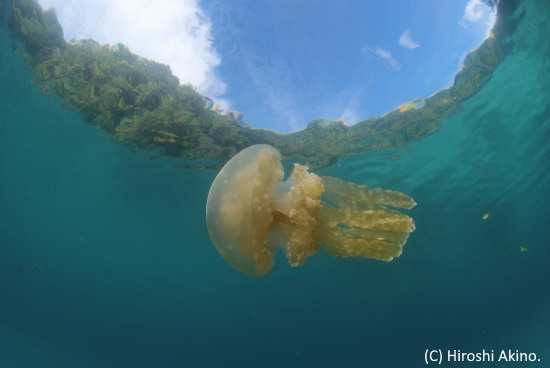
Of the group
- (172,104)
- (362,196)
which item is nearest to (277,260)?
(172,104)

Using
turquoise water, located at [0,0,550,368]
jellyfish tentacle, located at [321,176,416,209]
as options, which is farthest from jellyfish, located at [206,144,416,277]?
turquoise water, located at [0,0,550,368]

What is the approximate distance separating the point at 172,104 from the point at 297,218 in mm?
5993

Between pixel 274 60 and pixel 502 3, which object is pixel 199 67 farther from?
pixel 502 3

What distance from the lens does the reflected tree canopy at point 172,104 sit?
6392mm

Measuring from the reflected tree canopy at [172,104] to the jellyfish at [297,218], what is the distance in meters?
5.12

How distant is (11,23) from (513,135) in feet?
42.9

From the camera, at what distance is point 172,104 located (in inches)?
292

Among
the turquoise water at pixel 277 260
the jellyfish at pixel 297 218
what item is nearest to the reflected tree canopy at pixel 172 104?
the turquoise water at pixel 277 260

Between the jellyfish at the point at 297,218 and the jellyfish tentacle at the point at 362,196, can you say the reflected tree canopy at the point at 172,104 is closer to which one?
the jellyfish at the point at 297,218

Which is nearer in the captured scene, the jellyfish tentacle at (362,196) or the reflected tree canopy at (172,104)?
the jellyfish tentacle at (362,196)

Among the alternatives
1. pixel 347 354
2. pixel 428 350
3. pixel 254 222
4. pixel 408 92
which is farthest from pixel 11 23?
pixel 428 350

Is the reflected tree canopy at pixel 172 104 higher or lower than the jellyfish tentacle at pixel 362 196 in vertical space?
higher

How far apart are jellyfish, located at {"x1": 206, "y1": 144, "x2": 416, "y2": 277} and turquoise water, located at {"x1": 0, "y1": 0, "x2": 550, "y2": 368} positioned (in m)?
6.78

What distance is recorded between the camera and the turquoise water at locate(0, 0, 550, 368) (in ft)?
31.5
